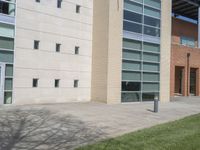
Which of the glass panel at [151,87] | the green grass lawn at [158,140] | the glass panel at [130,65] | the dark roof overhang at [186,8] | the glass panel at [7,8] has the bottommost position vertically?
the green grass lawn at [158,140]

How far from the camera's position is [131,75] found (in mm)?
23703

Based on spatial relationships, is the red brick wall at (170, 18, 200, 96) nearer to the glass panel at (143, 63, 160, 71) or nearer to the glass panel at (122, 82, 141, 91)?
the glass panel at (143, 63, 160, 71)

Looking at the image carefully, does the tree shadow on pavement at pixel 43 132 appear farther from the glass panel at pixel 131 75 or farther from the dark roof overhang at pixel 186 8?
the dark roof overhang at pixel 186 8

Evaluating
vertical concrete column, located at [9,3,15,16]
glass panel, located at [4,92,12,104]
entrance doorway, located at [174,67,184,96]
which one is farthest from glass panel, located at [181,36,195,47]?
glass panel, located at [4,92,12,104]

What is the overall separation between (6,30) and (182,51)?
1951 centimetres

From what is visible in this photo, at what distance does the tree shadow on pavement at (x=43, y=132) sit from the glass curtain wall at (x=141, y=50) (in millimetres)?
9547

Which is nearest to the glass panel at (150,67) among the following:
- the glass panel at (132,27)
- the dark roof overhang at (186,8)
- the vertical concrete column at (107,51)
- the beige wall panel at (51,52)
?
the glass panel at (132,27)

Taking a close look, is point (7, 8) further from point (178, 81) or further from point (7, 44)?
point (178, 81)

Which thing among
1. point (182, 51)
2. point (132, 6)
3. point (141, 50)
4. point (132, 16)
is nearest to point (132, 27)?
point (132, 16)

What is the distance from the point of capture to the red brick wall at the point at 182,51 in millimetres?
31312

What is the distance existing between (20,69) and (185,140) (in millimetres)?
11288

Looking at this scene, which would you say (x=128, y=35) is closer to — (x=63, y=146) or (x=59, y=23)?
(x=59, y=23)

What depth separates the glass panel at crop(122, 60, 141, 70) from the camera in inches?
910

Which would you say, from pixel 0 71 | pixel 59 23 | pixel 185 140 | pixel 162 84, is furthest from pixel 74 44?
pixel 185 140
